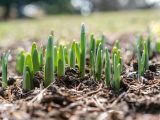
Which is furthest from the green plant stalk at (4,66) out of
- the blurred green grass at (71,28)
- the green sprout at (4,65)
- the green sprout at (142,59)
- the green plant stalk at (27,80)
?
the blurred green grass at (71,28)

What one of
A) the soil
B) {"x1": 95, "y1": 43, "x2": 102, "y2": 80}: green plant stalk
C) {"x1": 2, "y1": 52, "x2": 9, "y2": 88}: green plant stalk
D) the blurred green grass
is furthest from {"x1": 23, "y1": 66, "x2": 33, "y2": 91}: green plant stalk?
the blurred green grass

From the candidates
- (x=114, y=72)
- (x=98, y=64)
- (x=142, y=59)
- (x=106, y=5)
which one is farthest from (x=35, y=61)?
(x=106, y=5)

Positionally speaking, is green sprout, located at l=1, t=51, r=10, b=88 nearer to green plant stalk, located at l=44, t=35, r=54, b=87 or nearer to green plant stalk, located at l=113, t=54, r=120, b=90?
green plant stalk, located at l=44, t=35, r=54, b=87

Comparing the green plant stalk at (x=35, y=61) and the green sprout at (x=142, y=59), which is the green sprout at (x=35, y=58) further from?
the green sprout at (x=142, y=59)

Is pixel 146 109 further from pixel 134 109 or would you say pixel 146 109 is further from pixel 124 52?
pixel 124 52

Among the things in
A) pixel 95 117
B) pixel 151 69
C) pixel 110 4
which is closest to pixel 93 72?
pixel 151 69

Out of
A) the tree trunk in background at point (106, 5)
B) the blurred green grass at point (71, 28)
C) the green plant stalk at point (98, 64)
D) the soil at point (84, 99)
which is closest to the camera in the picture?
the soil at point (84, 99)
